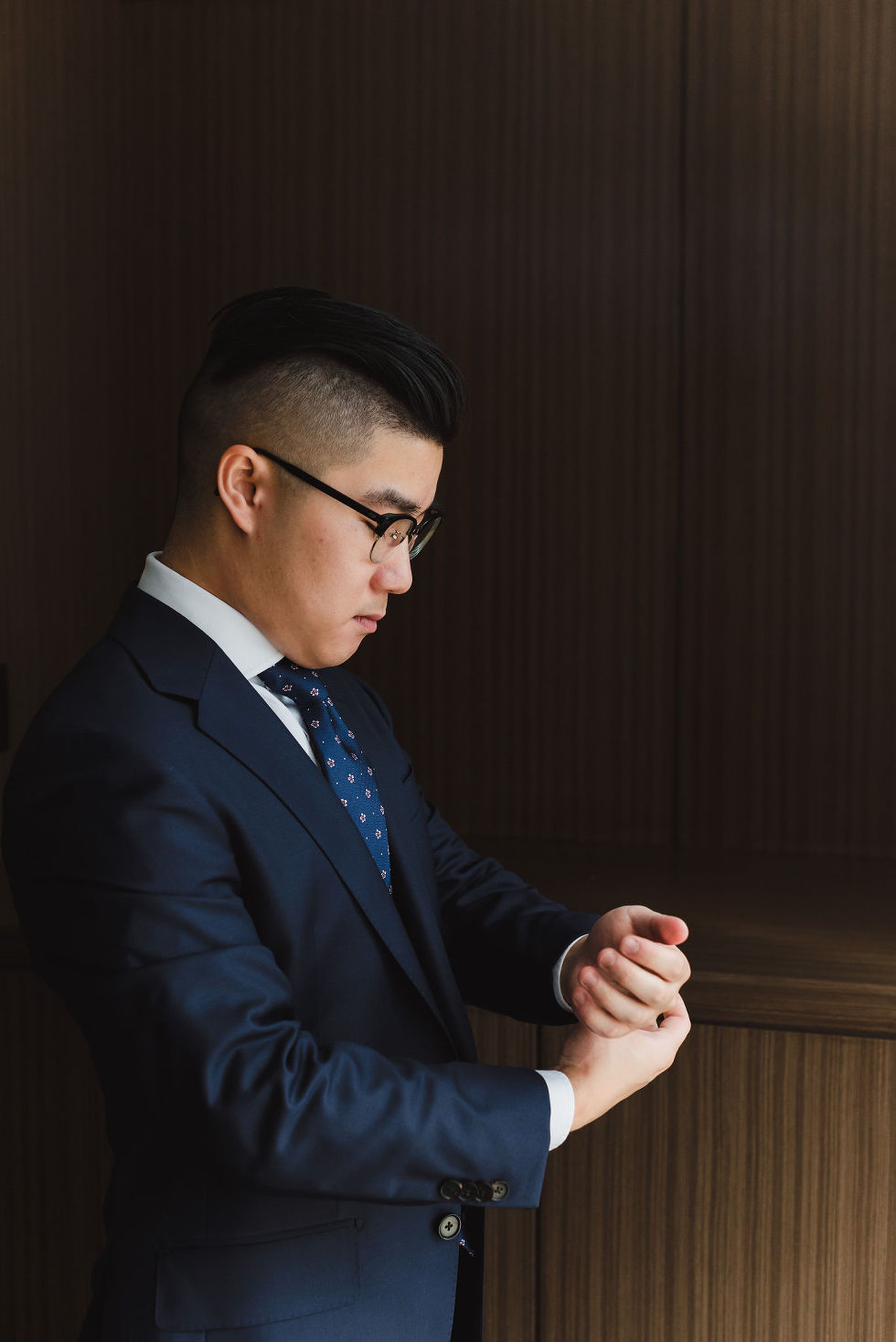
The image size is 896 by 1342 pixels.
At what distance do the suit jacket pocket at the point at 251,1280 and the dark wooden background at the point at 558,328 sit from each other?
4.12ft

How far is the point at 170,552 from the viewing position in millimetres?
1088

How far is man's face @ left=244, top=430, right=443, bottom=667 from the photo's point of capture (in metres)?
1.04

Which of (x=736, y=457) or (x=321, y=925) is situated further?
(x=736, y=457)

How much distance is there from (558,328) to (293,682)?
4.14 ft

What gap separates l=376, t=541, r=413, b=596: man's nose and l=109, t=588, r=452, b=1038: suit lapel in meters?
0.15

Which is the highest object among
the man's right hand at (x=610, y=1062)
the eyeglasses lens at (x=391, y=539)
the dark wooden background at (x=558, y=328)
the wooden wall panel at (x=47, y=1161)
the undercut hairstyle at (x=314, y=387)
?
the dark wooden background at (x=558, y=328)

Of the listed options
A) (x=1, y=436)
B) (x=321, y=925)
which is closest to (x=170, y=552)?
(x=321, y=925)

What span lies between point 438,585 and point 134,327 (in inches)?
30.3

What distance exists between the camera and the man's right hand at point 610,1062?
0.98 metres

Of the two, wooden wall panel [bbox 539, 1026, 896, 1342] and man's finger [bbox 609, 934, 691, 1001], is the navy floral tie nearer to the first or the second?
man's finger [bbox 609, 934, 691, 1001]

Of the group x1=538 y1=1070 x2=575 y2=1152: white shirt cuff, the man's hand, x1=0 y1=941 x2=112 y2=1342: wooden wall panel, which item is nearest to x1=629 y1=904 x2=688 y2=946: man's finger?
the man's hand

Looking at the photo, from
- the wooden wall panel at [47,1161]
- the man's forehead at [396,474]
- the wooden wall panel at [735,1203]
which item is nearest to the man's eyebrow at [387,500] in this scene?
the man's forehead at [396,474]

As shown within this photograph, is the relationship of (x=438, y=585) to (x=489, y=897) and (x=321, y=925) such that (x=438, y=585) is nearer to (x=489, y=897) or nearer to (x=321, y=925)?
(x=489, y=897)

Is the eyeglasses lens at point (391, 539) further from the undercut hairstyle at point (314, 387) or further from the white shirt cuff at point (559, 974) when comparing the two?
the white shirt cuff at point (559, 974)
